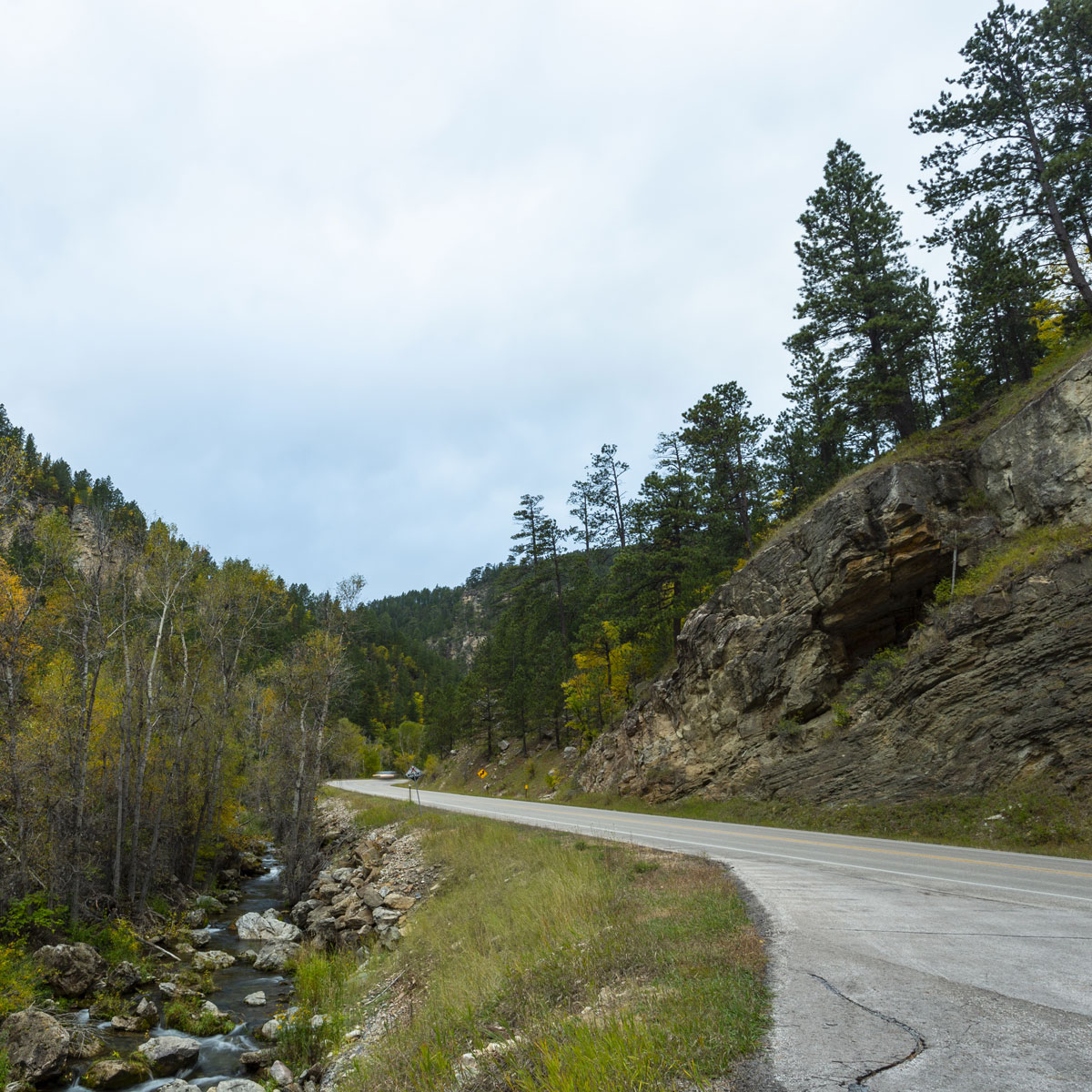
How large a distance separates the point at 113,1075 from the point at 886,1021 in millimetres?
12251

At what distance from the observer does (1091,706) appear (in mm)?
14438

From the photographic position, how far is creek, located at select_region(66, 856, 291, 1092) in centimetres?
1118

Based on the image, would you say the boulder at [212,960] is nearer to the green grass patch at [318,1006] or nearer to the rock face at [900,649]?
the green grass patch at [318,1006]

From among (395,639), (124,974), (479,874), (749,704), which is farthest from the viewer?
(395,639)

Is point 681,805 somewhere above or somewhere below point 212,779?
below

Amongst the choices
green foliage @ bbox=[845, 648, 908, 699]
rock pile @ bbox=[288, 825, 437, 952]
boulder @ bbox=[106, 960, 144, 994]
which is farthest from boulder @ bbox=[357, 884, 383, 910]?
green foliage @ bbox=[845, 648, 908, 699]

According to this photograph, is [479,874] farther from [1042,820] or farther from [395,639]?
[395,639]

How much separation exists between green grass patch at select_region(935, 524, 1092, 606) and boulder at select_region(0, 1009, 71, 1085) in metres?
22.4

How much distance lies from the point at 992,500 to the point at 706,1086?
22.5 m

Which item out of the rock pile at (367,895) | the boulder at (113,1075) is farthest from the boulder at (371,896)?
the boulder at (113,1075)

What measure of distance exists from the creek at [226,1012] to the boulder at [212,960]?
0.18 meters

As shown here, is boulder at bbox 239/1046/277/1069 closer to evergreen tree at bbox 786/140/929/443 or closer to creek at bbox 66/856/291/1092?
creek at bbox 66/856/291/1092

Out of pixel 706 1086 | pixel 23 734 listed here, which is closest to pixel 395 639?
pixel 23 734

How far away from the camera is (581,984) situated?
610 centimetres
